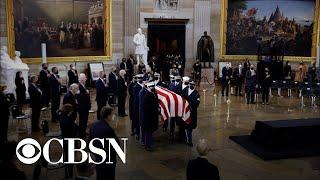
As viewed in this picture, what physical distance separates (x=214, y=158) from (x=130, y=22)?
1362 centimetres

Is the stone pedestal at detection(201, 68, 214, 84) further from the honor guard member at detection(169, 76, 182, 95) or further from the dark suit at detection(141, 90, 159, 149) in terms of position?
the dark suit at detection(141, 90, 159, 149)

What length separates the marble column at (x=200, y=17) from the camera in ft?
74.5

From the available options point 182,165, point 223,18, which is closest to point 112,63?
point 223,18

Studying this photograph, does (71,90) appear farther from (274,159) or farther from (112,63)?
(112,63)

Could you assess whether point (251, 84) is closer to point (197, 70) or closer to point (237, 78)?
point (237, 78)

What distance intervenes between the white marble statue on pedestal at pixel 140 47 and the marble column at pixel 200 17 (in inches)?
147

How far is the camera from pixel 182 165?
849 centimetres

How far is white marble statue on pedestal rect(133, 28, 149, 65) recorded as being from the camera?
20.1m

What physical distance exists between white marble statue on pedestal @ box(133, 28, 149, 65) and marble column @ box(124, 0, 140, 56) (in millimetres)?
1076

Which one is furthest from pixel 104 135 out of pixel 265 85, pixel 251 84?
pixel 265 85

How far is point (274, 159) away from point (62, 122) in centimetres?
492

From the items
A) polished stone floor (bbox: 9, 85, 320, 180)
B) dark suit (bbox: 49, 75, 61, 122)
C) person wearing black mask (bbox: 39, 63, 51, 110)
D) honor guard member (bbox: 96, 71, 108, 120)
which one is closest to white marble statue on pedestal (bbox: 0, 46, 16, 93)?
person wearing black mask (bbox: 39, 63, 51, 110)

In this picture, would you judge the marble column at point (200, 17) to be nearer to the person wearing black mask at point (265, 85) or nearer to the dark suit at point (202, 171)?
the person wearing black mask at point (265, 85)

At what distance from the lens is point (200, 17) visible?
74.7 feet
